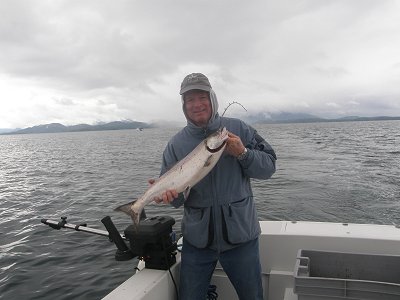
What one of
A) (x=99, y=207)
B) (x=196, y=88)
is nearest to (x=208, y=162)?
(x=196, y=88)

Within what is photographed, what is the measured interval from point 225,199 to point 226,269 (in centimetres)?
83

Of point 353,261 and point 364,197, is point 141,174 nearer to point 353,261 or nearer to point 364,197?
point 364,197

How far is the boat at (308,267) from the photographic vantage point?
3701 millimetres

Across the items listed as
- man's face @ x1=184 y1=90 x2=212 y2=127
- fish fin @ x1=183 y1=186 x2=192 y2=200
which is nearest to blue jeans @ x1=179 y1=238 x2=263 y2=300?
fish fin @ x1=183 y1=186 x2=192 y2=200

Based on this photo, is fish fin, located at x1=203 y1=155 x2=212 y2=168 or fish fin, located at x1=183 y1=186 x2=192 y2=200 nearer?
fish fin, located at x1=203 y1=155 x2=212 y2=168

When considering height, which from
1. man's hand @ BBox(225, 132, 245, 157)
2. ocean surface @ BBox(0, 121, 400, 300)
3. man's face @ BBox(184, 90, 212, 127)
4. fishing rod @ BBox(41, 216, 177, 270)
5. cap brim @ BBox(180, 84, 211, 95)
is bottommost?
ocean surface @ BBox(0, 121, 400, 300)

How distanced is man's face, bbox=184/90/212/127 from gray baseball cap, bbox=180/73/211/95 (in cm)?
7

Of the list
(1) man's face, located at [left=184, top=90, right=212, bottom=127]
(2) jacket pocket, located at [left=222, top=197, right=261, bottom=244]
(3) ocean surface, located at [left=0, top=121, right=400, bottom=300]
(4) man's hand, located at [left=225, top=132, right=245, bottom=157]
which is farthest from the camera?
(3) ocean surface, located at [left=0, top=121, right=400, bottom=300]

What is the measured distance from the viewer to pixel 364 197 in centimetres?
1666

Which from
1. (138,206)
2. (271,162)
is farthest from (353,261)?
(138,206)

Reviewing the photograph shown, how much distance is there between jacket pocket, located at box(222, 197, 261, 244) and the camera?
13.3 feet

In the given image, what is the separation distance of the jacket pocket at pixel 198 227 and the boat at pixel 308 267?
0.54 m

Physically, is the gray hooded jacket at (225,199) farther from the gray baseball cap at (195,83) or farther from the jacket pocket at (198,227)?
the gray baseball cap at (195,83)

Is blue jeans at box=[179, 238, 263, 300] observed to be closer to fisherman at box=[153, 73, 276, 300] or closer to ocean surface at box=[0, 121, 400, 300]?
fisherman at box=[153, 73, 276, 300]
